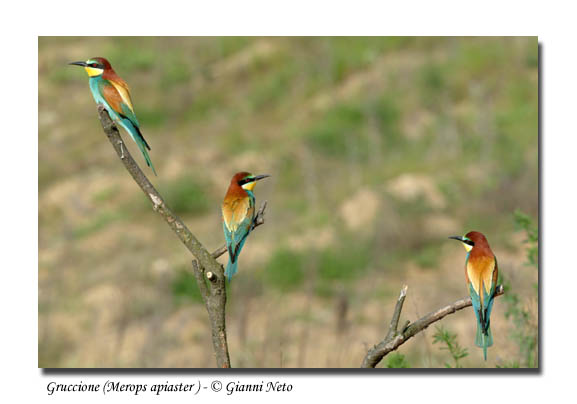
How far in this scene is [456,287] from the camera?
4207 millimetres

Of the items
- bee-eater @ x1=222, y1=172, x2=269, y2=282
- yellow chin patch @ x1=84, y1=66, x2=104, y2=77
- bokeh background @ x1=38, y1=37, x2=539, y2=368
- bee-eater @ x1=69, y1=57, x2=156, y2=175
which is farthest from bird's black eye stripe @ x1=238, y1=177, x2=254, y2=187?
bokeh background @ x1=38, y1=37, x2=539, y2=368

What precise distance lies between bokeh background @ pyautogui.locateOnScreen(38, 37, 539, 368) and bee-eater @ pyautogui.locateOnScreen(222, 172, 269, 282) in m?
1.65

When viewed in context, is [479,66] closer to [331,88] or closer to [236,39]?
[331,88]

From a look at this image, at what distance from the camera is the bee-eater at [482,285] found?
1.74m

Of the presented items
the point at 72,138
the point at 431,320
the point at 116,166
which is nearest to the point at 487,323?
the point at 431,320

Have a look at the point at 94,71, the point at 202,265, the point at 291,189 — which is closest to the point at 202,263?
the point at 202,265

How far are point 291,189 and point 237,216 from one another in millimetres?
3384

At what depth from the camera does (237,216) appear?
1880 mm

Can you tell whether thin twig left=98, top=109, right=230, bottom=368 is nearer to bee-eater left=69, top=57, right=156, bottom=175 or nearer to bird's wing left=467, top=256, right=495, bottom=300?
bee-eater left=69, top=57, right=156, bottom=175

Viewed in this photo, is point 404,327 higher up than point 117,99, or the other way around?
point 117,99

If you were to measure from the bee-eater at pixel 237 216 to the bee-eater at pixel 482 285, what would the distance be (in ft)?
1.70

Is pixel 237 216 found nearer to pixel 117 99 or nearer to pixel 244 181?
pixel 244 181

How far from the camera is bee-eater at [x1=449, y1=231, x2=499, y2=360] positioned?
1.74 meters

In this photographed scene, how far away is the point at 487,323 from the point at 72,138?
4.87 m
